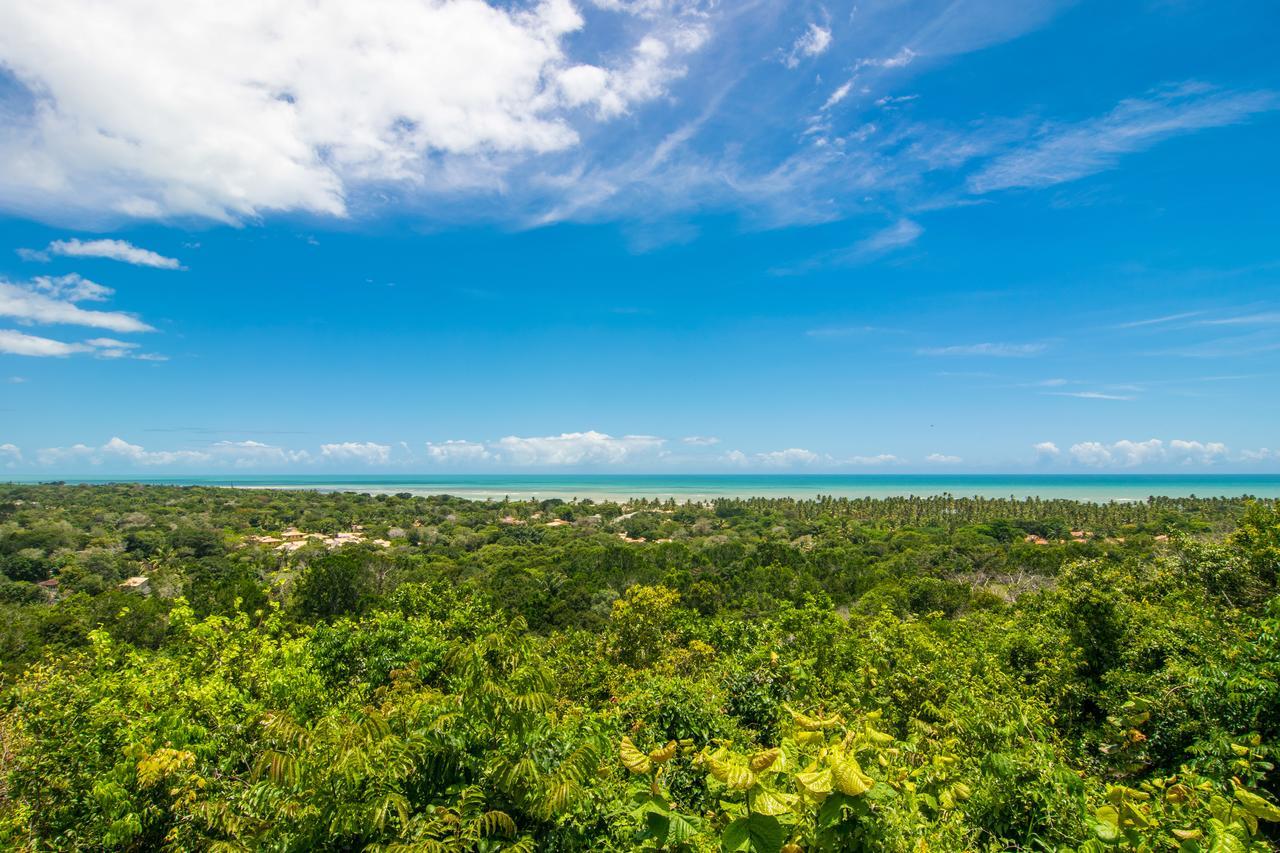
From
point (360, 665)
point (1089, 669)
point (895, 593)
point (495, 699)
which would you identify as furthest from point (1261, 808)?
point (895, 593)

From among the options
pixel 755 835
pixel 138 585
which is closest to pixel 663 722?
pixel 755 835

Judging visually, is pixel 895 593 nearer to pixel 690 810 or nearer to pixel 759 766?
pixel 690 810

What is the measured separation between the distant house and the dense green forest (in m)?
17.0

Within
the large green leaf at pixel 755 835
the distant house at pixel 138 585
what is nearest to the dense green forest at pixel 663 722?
the large green leaf at pixel 755 835

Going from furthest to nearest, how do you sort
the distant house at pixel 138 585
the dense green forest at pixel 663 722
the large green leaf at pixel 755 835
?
the distant house at pixel 138 585
the dense green forest at pixel 663 722
the large green leaf at pixel 755 835

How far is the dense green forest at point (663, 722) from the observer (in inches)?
127

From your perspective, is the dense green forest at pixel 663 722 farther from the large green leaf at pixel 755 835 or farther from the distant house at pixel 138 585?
the distant house at pixel 138 585

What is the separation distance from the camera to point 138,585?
5491 cm

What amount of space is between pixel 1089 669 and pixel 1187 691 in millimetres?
7936

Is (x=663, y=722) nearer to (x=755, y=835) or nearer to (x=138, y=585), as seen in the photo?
(x=755, y=835)

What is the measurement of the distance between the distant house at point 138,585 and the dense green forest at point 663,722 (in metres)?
17.0

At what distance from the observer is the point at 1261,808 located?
252 cm

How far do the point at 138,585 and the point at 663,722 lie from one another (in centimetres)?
6757

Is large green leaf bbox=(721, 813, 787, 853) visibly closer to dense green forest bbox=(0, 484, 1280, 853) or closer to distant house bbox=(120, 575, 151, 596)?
dense green forest bbox=(0, 484, 1280, 853)
